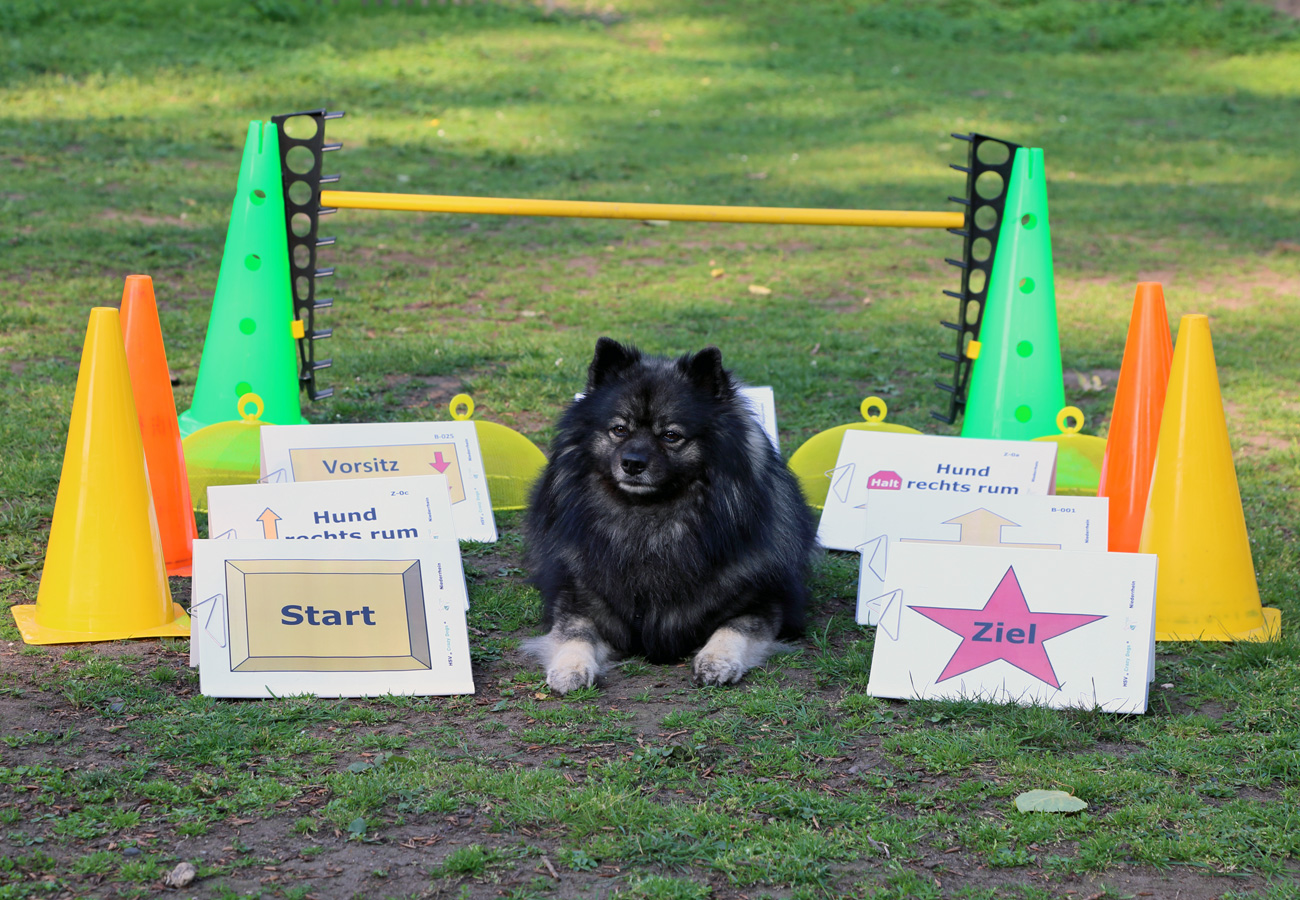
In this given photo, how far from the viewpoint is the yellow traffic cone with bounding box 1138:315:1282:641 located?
149 inches

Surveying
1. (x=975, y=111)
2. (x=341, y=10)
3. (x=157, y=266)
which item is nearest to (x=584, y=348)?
(x=157, y=266)

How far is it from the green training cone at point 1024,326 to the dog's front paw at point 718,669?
2.29m

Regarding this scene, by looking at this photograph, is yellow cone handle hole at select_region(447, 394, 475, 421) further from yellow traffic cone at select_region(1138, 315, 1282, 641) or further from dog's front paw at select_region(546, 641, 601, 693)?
yellow traffic cone at select_region(1138, 315, 1282, 641)

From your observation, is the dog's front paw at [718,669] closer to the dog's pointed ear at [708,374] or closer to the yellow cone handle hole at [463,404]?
the dog's pointed ear at [708,374]

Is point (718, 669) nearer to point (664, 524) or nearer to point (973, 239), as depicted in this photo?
point (664, 524)

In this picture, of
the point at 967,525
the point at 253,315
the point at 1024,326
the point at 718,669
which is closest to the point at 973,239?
the point at 1024,326

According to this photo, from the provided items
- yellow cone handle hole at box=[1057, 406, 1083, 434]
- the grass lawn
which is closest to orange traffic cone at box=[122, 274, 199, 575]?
the grass lawn

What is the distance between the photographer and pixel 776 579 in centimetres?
385

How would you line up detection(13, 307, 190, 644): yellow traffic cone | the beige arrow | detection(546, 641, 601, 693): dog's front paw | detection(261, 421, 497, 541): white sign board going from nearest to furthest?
detection(546, 641, 601, 693): dog's front paw, detection(13, 307, 190, 644): yellow traffic cone, the beige arrow, detection(261, 421, 497, 541): white sign board

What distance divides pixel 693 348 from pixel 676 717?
13.5 feet

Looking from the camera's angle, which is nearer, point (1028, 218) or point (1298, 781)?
point (1298, 781)

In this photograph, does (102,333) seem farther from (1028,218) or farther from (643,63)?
(643,63)

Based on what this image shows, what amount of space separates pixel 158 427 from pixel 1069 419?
388 cm

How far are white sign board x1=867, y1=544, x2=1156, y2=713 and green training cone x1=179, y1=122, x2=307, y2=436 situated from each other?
3141 mm
